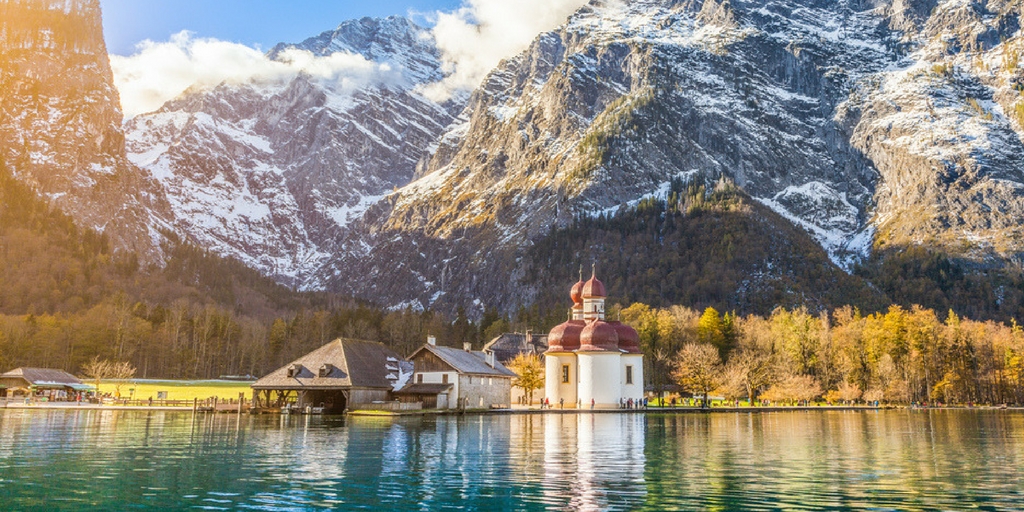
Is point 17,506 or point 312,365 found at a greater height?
point 312,365

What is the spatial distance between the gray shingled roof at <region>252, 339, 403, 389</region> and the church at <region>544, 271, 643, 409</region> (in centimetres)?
2385

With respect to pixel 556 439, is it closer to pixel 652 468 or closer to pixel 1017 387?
pixel 652 468

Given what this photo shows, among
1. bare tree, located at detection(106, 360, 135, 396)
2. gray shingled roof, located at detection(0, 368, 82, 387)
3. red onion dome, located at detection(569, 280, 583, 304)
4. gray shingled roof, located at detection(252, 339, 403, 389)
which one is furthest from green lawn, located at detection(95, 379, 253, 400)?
red onion dome, located at detection(569, 280, 583, 304)

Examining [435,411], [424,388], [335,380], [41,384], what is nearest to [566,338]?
[424,388]

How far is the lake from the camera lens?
26.8m

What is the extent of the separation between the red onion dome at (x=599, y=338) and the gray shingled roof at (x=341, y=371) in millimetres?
24885

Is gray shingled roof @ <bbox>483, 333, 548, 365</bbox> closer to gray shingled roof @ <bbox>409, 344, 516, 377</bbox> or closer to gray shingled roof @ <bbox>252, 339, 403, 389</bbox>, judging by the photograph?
gray shingled roof @ <bbox>409, 344, 516, 377</bbox>

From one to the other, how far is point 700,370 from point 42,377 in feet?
287

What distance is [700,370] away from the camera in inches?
4611

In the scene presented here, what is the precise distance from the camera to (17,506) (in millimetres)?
25094

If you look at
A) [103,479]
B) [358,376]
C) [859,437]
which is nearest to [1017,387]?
[859,437]

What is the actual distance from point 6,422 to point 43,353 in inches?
3359

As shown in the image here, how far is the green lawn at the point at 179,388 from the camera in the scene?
118 meters

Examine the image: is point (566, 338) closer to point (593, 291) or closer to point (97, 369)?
point (593, 291)
